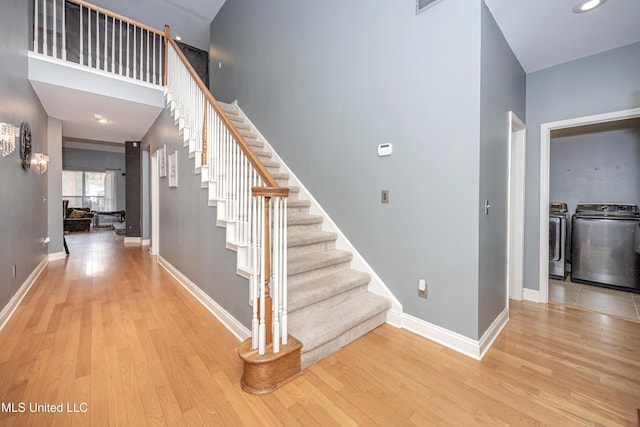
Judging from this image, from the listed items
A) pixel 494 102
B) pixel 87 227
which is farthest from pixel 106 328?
pixel 87 227

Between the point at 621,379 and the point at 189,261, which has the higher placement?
the point at 189,261

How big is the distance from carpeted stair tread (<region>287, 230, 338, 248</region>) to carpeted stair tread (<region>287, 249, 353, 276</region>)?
12cm

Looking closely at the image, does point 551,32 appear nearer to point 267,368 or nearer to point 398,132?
point 398,132

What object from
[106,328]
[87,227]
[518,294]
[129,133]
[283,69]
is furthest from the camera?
[87,227]

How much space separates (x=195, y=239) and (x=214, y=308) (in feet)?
2.91

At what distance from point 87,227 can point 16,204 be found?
8.10 meters

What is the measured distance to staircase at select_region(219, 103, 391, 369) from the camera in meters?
1.98

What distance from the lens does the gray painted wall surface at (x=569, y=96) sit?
2.59 meters

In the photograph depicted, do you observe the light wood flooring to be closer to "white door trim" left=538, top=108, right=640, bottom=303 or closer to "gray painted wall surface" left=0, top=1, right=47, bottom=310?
"white door trim" left=538, top=108, right=640, bottom=303

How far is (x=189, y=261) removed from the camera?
3344mm

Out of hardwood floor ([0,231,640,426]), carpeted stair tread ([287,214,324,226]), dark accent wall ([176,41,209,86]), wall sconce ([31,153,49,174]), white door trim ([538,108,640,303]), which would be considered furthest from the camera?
dark accent wall ([176,41,209,86])

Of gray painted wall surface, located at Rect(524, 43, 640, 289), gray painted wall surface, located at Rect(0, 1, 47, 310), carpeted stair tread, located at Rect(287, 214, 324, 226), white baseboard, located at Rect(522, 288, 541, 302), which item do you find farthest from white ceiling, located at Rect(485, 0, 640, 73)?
gray painted wall surface, located at Rect(0, 1, 47, 310)

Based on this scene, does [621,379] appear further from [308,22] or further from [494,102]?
[308,22]

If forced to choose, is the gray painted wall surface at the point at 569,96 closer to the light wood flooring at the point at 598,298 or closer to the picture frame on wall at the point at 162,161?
the light wood flooring at the point at 598,298
